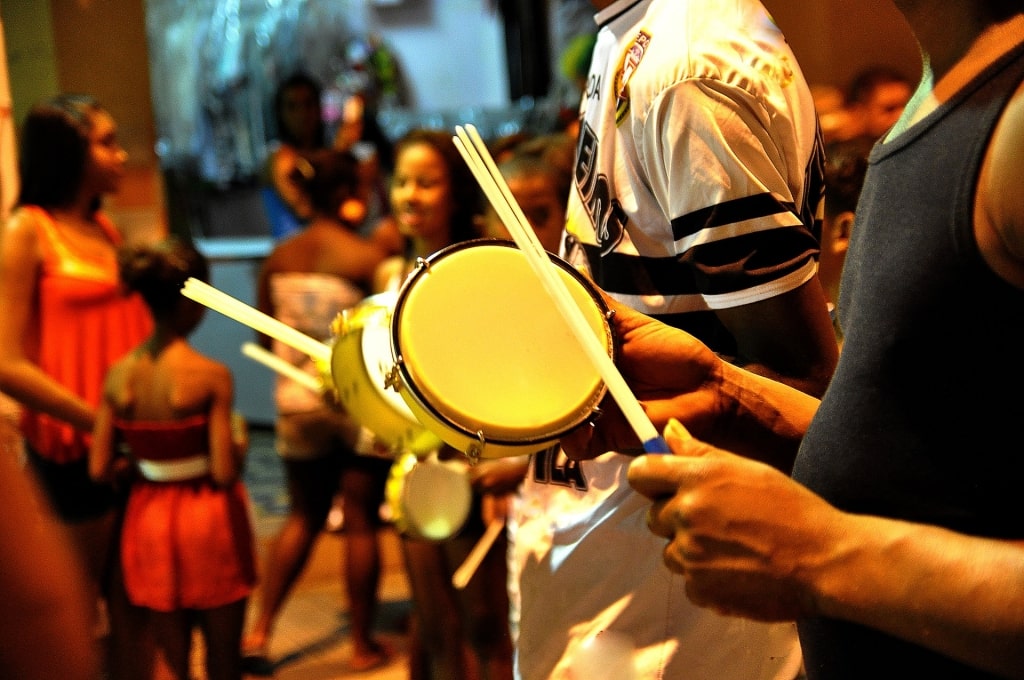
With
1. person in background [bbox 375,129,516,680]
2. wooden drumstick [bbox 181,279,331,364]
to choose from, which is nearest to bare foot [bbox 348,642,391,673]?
person in background [bbox 375,129,516,680]

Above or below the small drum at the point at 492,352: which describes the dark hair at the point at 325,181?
below

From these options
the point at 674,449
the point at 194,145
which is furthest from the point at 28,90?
the point at 194,145

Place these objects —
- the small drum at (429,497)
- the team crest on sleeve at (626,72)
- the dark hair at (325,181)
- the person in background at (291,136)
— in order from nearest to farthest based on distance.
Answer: the team crest on sleeve at (626,72) → the small drum at (429,497) → the dark hair at (325,181) → the person in background at (291,136)

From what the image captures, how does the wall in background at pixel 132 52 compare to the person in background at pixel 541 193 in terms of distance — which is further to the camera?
the person in background at pixel 541 193

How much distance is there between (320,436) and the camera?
3.29 metres

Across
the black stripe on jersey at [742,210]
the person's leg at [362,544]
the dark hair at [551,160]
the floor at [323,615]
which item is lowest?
the floor at [323,615]

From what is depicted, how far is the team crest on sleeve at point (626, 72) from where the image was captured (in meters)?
1.21

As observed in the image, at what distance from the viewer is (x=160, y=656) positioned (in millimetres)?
2646

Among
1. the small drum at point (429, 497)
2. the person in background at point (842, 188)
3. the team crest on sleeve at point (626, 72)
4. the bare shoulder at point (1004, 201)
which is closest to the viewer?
the bare shoulder at point (1004, 201)

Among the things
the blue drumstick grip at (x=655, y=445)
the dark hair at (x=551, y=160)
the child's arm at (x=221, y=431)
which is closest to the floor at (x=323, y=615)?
the child's arm at (x=221, y=431)

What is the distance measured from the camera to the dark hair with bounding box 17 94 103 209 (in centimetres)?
258

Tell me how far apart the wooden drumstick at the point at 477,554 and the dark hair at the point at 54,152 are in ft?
4.52

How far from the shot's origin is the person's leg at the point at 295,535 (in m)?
3.34

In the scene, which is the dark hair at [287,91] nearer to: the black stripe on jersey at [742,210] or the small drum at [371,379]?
the small drum at [371,379]
